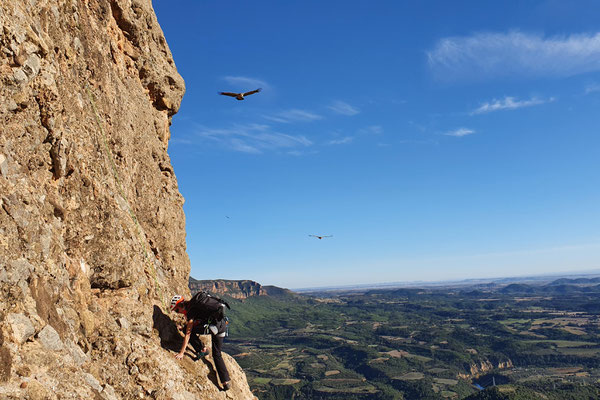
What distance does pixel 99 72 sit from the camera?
14211 mm

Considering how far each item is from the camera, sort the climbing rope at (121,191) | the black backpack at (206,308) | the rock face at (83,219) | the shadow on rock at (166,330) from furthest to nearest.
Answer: the climbing rope at (121,191)
the black backpack at (206,308)
the shadow on rock at (166,330)
the rock face at (83,219)

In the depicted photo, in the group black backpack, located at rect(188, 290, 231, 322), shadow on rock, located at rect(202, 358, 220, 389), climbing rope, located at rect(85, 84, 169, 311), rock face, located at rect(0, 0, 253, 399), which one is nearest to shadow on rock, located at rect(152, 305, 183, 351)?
rock face, located at rect(0, 0, 253, 399)

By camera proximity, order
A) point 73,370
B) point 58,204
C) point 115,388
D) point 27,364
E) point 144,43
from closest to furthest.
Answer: point 27,364 → point 73,370 → point 115,388 → point 58,204 → point 144,43

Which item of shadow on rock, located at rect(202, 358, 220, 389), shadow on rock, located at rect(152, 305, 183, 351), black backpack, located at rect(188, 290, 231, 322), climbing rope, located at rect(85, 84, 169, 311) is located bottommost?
shadow on rock, located at rect(202, 358, 220, 389)

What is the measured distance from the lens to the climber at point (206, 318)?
13168mm

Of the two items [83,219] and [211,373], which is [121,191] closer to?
[83,219]

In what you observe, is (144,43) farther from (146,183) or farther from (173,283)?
(173,283)

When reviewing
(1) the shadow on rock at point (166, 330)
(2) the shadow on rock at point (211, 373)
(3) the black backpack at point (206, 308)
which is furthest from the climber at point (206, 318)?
(1) the shadow on rock at point (166, 330)

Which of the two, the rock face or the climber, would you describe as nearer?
the rock face

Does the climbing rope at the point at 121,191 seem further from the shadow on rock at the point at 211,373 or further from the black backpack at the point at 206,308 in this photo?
the shadow on rock at the point at 211,373

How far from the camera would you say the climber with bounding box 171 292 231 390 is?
1317cm

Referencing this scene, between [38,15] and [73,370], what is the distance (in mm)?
8985

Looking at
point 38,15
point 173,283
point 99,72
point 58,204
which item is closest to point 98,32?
point 99,72

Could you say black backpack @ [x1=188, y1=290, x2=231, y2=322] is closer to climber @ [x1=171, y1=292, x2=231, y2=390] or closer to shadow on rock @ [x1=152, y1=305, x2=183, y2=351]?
climber @ [x1=171, y1=292, x2=231, y2=390]
